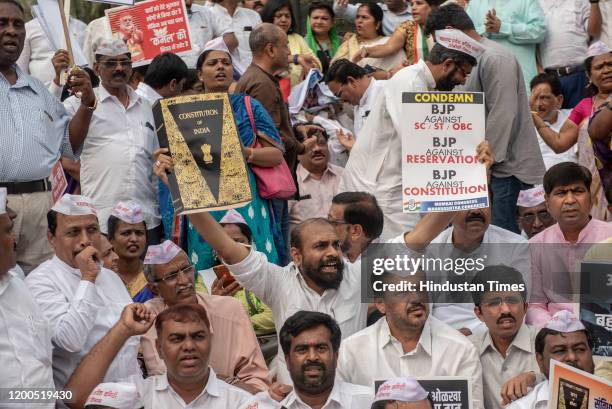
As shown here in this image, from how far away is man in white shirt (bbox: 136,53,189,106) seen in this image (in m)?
10.8

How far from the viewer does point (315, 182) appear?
11.3 meters

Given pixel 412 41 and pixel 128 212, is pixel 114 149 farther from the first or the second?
pixel 412 41

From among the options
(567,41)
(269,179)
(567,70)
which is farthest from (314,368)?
(567,41)

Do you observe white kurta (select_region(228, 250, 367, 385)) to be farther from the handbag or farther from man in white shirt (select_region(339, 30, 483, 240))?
the handbag

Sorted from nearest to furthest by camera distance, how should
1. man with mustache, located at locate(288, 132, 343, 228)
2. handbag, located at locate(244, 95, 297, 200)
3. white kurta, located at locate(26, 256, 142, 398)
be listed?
white kurta, located at locate(26, 256, 142, 398)
handbag, located at locate(244, 95, 297, 200)
man with mustache, located at locate(288, 132, 343, 228)

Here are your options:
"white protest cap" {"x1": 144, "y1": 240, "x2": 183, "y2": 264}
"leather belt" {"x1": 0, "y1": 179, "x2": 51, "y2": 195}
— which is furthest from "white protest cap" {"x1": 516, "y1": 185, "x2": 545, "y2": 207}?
"leather belt" {"x1": 0, "y1": 179, "x2": 51, "y2": 195}

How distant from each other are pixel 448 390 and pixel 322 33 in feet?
22.7

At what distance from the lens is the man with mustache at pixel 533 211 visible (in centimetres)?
1013

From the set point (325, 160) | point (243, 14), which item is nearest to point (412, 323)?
point (325, 160)

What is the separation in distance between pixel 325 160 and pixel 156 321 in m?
3.89

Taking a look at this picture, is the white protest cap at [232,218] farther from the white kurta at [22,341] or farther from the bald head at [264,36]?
the white kurta at [22,341]

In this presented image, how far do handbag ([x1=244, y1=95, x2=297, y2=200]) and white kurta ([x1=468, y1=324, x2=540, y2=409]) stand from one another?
231cm

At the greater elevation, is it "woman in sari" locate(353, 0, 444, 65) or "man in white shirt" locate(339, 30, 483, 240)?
"woman in sari" locate(353, 0, 444, 65)

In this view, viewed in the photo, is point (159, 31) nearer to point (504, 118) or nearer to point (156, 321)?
point (504, 118)
